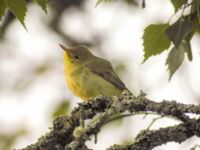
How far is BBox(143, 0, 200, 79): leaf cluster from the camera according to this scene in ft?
7.59

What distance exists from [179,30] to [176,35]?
0.03 meters

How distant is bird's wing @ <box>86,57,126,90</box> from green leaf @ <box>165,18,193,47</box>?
3383 millimetres

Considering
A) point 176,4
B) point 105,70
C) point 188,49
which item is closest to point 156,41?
point 188,49

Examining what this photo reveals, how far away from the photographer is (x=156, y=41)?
256 cm

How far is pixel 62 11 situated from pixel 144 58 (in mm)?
4837

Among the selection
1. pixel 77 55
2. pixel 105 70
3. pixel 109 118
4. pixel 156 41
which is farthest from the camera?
pixel 77 55

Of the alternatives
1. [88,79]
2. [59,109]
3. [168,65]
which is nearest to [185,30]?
[168,65]

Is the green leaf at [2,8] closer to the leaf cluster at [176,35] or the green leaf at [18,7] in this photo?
the green leaf at [18,7]

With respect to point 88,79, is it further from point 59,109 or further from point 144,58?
point 144,58

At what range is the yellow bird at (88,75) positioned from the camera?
5.70 meters

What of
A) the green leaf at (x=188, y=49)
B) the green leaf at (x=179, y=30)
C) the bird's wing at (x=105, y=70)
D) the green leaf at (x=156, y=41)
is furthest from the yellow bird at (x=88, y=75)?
the green leaf at (x=179, y=30)

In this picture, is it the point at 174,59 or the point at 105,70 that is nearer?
the point at 174,59

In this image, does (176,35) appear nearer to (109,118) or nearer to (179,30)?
(179,30)

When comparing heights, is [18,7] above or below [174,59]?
above
